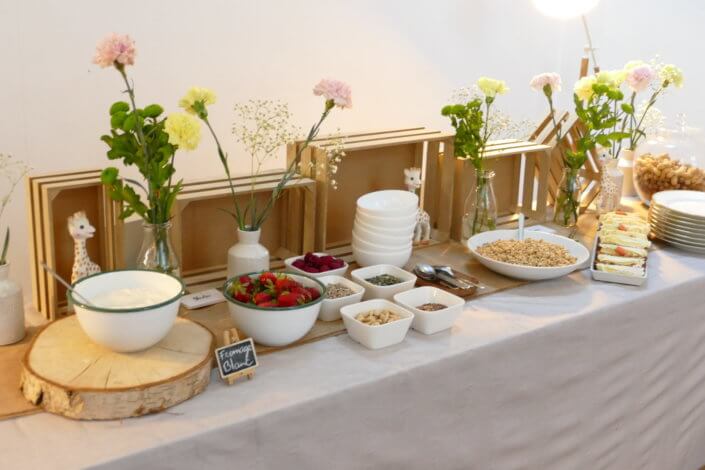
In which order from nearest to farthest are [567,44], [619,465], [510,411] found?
1. [510,411]
2. [619,465]
3. [567,44]

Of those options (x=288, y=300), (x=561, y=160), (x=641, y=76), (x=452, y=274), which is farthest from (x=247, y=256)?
(x=641, y=76)

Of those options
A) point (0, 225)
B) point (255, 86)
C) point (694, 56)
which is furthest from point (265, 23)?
point (694, 56)

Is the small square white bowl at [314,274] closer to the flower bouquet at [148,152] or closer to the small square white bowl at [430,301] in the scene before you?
the small square white bowl at [430,301]

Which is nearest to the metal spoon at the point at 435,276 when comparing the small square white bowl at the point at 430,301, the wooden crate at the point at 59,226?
the small square white bowl at the point at 430,301

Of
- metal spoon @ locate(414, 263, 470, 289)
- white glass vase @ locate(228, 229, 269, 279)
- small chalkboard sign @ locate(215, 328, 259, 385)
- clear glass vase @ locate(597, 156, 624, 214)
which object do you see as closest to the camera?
small chalkboard sign @ locate(215, 328, 259, 385)

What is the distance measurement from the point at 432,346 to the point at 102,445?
659mm

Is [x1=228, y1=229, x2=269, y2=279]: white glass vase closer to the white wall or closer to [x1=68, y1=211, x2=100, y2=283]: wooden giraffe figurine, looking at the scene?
[x1=68, y1=211, x2=100, y2=283]: wooden giraffe figurine

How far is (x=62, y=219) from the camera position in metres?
1.56

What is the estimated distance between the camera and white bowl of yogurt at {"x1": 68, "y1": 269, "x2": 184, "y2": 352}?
123cm

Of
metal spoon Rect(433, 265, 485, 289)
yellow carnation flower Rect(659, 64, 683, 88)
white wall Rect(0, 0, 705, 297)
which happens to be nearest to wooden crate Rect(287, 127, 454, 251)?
metal spoon Rect(433, 265, 485, 289)

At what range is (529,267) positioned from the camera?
1837 mm

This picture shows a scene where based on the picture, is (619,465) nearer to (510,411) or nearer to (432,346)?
(510,411)

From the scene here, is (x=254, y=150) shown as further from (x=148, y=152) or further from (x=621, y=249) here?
(x=621, y=249)

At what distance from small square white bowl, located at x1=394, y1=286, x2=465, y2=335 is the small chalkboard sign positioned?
37 cm
